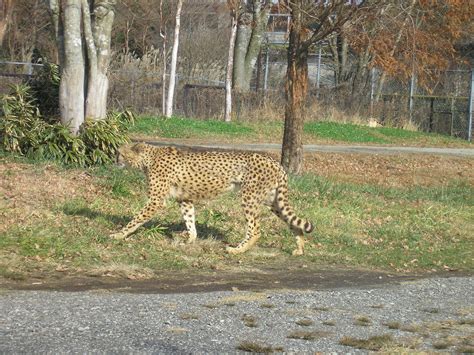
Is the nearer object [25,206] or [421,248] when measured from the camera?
[25,206]

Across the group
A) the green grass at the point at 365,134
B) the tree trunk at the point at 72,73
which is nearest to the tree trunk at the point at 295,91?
the tree trunk at the point at 72,73

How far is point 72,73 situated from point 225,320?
10.2 m

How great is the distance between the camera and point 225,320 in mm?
9102

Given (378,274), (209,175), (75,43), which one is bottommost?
(378,274)

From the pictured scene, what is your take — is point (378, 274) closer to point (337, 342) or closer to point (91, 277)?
point (91, 277)

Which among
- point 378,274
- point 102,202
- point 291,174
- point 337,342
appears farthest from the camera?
point 291,174

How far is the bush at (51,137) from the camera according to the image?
1728 centimetres

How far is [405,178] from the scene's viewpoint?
24031 millimetres

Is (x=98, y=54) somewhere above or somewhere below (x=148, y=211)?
above

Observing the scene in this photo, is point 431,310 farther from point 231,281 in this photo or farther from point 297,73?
point 297,73

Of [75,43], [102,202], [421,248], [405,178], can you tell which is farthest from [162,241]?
[405,178]

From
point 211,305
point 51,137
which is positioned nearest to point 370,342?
point 211,305

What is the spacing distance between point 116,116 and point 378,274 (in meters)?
6.96

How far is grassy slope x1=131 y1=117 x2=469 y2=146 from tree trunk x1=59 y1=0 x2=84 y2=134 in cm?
992
